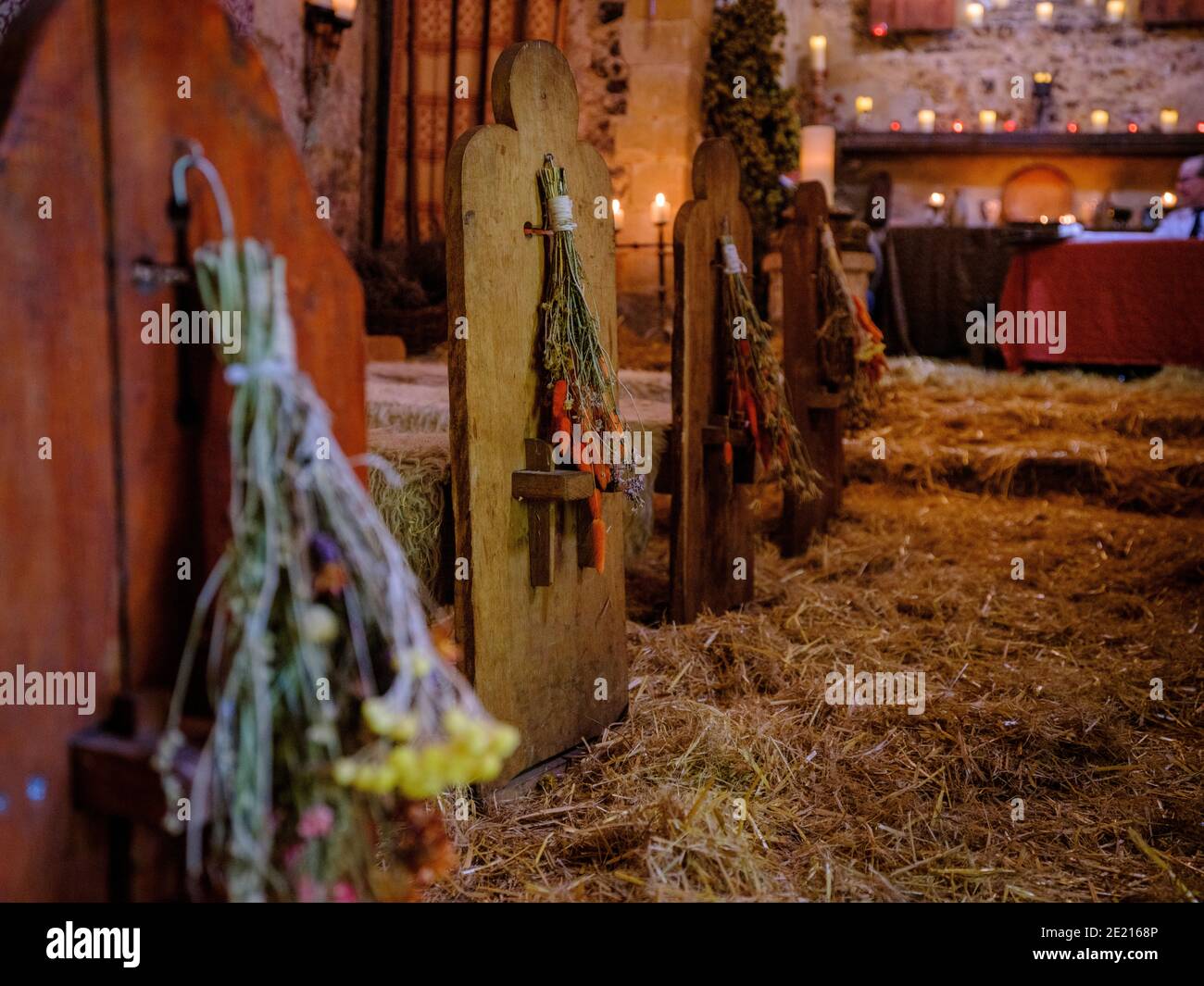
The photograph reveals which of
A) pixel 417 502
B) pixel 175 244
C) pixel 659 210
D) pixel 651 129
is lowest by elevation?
pixel 417 502

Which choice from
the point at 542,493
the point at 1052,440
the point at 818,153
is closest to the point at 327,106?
the point at 818,153

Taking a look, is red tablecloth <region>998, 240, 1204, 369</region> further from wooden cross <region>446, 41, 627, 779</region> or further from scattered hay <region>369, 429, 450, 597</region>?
scattered hay <region>369, 429, 450, 597</region>

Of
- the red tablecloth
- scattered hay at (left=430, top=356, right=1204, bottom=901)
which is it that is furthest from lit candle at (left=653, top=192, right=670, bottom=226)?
scattered hay at (left=430, top=356, right=1204, bottom=901)

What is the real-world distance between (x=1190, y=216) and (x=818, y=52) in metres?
4.10

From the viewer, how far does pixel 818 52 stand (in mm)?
9148

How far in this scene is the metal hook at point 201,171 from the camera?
3.55ft

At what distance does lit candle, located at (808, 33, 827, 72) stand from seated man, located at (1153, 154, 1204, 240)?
330cm

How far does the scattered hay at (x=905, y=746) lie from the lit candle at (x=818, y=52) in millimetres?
6362

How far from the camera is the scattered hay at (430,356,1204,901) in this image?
184 centimetres

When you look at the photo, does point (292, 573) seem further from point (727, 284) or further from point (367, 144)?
point (367, 144)

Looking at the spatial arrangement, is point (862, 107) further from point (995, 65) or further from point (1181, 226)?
point (1181, 226)

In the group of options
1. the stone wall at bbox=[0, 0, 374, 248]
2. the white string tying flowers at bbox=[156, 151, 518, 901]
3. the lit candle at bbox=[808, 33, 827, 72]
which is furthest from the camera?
the lit candle at bbox=[808, 33, 827, 72]

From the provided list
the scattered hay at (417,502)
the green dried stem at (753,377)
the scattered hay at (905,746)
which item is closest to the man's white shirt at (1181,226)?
the scattered hay at (905,746)

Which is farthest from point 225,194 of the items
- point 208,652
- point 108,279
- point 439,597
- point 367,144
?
point 367,144
